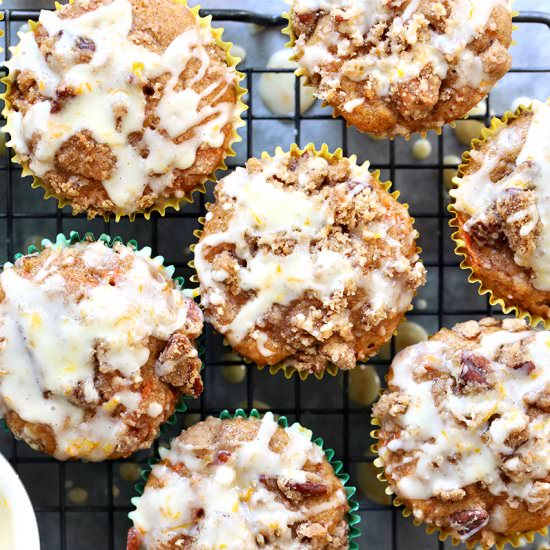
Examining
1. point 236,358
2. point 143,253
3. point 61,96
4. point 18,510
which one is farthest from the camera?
point 236,358

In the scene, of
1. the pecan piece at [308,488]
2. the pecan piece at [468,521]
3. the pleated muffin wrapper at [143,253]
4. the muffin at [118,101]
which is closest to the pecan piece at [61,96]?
the muffin at [118,101]

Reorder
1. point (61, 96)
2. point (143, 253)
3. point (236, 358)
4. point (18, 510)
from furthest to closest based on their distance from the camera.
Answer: point (236, 358)
point (143, 253)
point (61, 96)
point (18, 510)

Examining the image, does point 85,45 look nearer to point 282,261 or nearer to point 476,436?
point 282,261

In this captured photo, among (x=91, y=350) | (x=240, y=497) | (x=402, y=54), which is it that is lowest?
(x=240, y=497)

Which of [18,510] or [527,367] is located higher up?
[527,367]

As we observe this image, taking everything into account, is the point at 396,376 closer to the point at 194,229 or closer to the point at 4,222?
the point at 194,229

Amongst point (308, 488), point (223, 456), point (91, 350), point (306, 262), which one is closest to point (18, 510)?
point (91, 350)

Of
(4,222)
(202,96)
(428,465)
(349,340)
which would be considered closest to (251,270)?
(349,340)
